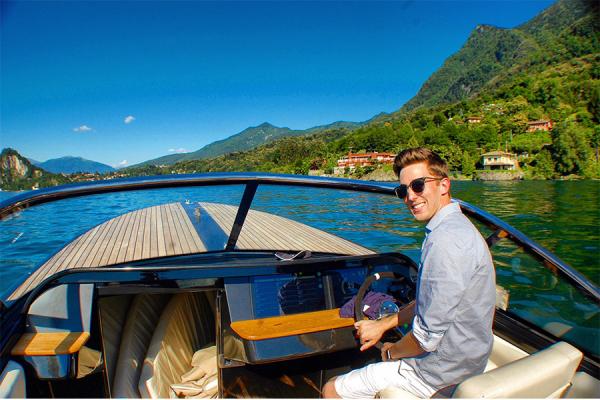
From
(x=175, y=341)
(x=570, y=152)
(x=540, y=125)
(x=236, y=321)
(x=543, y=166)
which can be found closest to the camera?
(x=236, y=321)

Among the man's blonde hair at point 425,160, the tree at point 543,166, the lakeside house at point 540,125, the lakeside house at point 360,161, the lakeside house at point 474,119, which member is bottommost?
the tree at point 543,166

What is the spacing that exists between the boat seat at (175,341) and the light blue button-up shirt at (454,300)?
1.79m

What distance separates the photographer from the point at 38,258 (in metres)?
6.95

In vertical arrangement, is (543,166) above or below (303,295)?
below

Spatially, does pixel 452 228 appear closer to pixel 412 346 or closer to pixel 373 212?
pixel 412 346

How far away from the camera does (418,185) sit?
1.52 meters

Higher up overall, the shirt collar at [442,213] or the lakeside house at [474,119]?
the lakeside house at [474,119]

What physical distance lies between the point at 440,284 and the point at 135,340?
2111 millimetres

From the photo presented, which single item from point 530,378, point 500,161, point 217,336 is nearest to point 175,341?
point 217,336

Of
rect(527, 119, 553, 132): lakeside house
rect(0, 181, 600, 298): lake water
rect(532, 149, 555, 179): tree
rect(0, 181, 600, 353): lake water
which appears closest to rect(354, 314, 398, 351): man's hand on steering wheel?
rect(0, 181, 600, 353): lake water

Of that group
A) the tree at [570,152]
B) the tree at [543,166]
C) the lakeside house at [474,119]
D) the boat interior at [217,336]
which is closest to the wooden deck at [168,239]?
the boat interior at [217,336]

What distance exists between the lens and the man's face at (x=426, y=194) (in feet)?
4.91

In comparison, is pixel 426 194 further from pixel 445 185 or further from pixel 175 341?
pixel 175 341

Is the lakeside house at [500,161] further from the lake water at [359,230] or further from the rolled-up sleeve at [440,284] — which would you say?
the rolled-up sleeve at [440,284]
